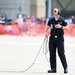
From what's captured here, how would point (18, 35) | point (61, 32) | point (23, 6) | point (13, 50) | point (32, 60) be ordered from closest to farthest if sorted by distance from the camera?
point (61, 32) → point (32, 60) → point (13, 50) → point (18, 35) → point (23, 6)

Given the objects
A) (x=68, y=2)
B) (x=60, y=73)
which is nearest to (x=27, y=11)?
(x=68, y=2)

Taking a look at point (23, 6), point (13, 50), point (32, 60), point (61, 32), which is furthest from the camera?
point (23, 6)

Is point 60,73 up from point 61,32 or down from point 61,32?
down

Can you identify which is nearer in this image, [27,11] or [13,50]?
[13,50]

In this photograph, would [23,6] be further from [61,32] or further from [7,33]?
[61,32]

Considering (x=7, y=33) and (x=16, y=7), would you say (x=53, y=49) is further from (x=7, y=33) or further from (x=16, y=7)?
(x=16, y=7)

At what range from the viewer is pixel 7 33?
29.7m

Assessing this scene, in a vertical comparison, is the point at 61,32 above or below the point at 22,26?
above

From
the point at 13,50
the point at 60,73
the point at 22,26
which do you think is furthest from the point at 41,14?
the point at 60,73

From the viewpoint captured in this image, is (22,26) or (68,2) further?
(68,2)

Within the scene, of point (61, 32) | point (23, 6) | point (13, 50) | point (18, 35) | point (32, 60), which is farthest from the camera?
point (23, 6)

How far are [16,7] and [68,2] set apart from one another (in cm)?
645

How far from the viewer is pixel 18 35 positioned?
29219 millimetres

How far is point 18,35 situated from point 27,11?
21.4 meters
